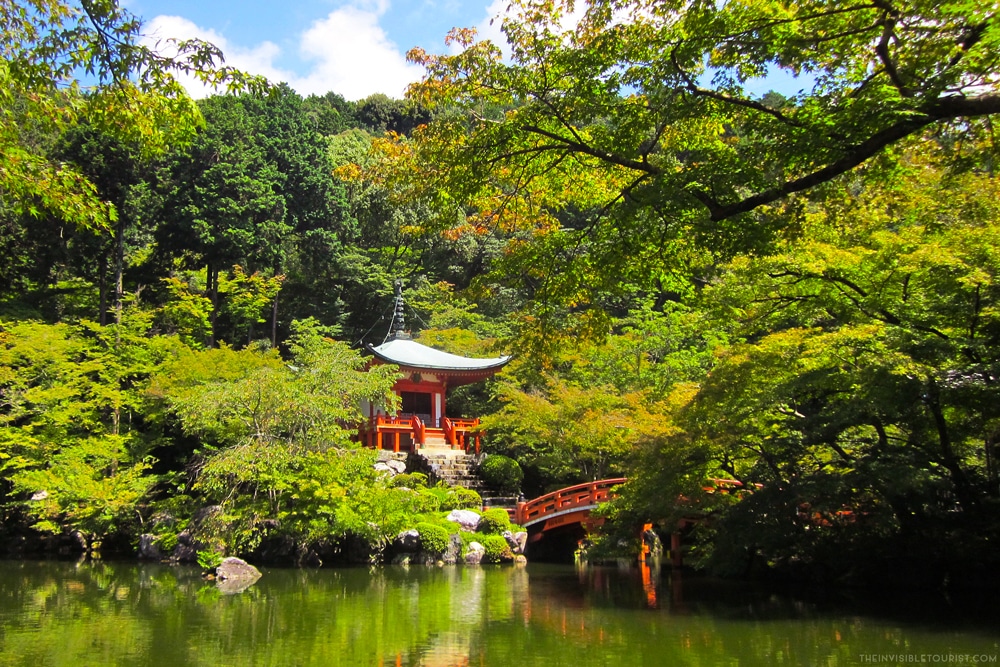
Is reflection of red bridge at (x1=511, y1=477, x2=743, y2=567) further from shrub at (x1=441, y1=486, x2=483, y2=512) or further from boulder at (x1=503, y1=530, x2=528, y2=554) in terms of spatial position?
shrub at (x1=441, y1=486, x2=483, y2=512)

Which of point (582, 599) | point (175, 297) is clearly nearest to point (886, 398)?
point (582, 599)

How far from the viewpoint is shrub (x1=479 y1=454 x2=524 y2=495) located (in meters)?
17.1

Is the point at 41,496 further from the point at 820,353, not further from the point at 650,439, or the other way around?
the point at 820,353

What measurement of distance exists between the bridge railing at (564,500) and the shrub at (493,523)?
0.71 meters

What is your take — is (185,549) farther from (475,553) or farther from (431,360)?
(431,360)

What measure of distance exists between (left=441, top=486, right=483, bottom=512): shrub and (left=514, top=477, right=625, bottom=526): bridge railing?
876 mm

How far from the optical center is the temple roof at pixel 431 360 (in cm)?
1918

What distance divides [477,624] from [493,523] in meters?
7.18

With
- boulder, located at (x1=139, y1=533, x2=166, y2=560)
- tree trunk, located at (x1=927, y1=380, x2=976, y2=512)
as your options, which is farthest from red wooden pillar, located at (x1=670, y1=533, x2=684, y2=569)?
boulder, located at (x1=139, y1=533, x2=166, y2=560)

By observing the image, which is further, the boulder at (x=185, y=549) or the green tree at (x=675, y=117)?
the boulder at (x=185, y=549)

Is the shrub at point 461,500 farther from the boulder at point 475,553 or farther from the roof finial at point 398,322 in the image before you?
the roof finial at point 398,322

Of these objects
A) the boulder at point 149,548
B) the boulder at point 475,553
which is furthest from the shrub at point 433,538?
the boulder at point 149,548

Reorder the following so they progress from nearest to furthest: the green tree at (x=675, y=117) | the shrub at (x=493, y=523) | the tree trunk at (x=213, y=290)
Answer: the green tree at (x=675, y=117), the shrub at (x=493, y=523), the tree trunk at (x=213, y=290)

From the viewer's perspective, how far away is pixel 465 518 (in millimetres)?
14656
